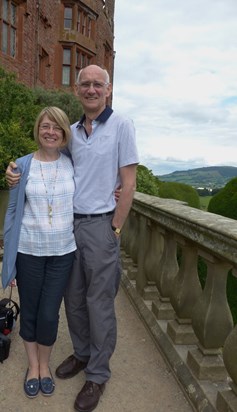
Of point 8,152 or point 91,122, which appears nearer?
point 91,122

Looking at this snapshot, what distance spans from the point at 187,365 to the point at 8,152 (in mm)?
4389

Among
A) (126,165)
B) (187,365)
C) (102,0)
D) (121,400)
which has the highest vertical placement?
(102,0)

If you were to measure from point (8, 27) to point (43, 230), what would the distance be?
53.2ft

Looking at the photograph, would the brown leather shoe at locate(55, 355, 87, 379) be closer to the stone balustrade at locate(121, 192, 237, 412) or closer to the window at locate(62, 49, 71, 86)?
the stone balustrade at locate(121, 192, 237, 412)

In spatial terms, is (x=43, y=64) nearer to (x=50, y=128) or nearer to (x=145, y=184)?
(x=145, y=184)

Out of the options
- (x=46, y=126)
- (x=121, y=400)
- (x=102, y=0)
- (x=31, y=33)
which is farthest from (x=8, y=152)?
(x=102, y=0)

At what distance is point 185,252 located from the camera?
2.39 meters

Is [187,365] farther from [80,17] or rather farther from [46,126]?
[80,17]

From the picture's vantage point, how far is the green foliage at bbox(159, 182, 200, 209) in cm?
952

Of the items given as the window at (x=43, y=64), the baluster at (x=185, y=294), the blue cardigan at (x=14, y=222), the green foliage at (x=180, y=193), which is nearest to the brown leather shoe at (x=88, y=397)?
the baluster at (x=185, y=294)

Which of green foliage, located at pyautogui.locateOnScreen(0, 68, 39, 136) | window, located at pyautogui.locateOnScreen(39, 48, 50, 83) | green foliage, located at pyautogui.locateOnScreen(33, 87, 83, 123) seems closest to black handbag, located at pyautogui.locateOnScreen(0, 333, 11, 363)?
green foliage, located at pyautogui.locateOnScreen(0, 68, 39, 136)

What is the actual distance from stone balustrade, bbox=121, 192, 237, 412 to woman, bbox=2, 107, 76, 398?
73 centimetres

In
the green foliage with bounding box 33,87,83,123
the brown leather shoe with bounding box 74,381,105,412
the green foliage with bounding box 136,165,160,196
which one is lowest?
the brown leather shoe with bounding box 74,381,105,412

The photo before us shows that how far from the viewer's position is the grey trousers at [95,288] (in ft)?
7.12
